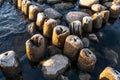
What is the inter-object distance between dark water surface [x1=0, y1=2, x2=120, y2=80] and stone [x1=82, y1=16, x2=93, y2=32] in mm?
516

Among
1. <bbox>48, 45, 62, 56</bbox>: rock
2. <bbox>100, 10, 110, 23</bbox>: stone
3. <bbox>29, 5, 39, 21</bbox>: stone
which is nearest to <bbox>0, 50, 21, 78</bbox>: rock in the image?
<bbox>48, 45, 62, 56</bbox>: rock

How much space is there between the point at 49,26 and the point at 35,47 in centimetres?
128

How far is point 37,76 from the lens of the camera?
21.0 feet

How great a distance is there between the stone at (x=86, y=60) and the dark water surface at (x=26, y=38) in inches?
12.6

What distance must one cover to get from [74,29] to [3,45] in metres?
2.63

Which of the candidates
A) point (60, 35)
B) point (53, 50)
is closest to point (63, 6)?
point (60, 35)

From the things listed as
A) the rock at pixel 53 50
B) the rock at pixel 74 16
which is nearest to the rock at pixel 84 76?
the rock at pixel 53 50

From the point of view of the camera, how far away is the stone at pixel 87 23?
7879mm

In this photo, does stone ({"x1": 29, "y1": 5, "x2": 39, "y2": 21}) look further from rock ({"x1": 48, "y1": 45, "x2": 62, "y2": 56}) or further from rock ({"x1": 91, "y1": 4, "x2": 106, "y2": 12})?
rock ({"x1": 91, "y1": 4, "x2": 106, "y2": 12})

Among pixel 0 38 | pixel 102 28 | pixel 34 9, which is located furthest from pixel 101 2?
pixel 0 38

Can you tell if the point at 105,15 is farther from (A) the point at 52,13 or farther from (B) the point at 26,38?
(B) the point at 26,38

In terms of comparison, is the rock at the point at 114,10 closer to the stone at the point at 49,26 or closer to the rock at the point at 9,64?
the stone at the point at 49,26

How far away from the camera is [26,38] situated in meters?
7.88

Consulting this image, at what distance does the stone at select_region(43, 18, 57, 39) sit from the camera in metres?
7.25
